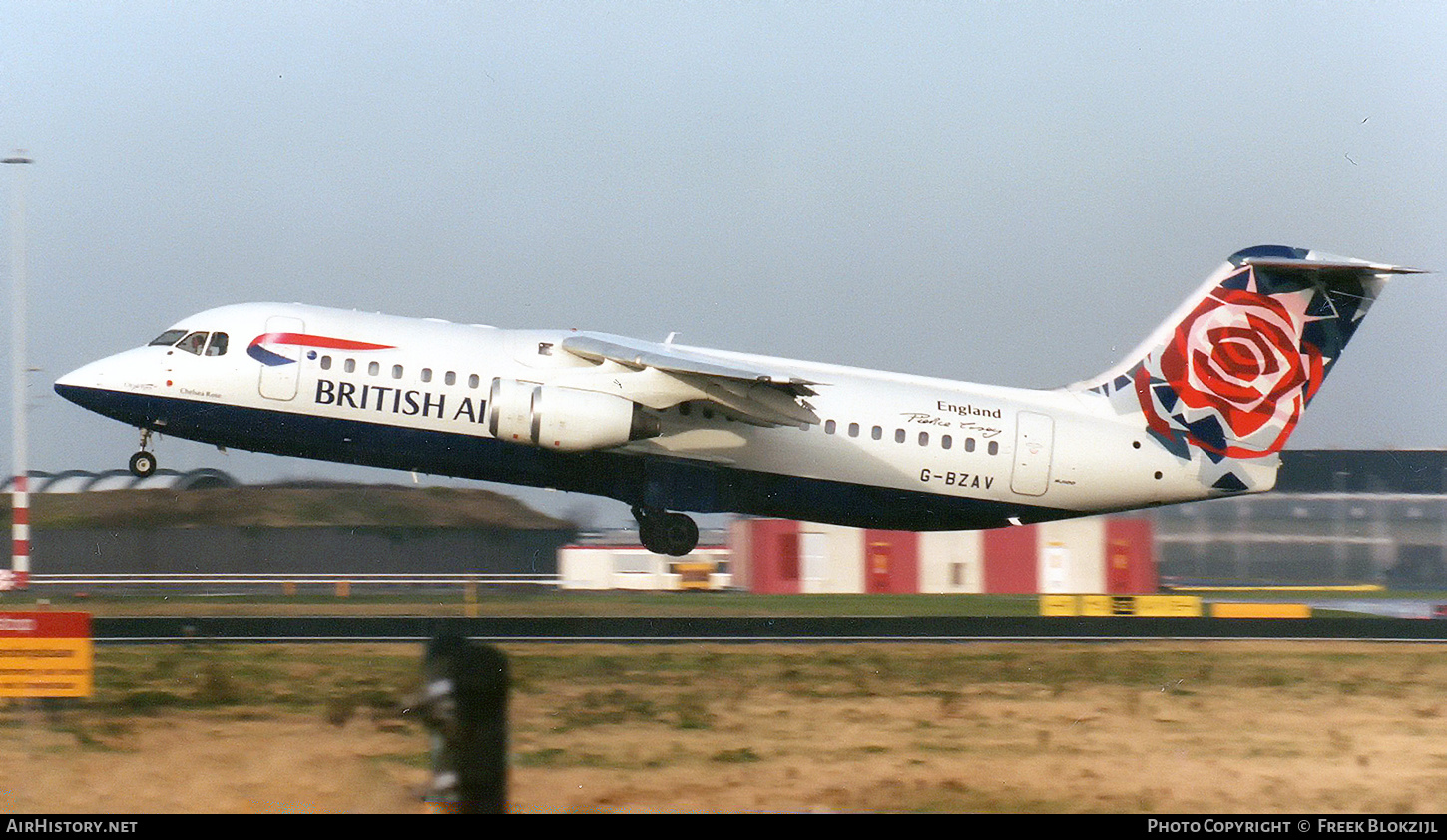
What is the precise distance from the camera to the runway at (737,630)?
69.5ft

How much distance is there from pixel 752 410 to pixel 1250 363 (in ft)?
28.5

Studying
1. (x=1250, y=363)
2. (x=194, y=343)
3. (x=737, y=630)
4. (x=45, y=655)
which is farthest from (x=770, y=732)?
(x=1250, y=363)

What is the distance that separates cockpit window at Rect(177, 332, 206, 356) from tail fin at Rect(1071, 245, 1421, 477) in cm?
1554

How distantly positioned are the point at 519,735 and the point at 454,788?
7.23 metres

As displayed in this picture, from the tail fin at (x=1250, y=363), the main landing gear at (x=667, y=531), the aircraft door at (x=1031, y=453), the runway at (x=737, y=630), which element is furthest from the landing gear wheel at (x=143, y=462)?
the tail fin at (x=1250, y=363)

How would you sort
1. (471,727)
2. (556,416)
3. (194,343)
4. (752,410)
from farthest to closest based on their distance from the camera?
(752,410), (194,343), (556,416), (471,727)

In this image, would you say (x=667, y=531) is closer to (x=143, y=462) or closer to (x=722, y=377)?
(x=722, y=377)

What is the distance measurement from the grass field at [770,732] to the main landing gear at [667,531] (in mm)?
6210

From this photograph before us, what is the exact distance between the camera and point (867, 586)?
3934 cm

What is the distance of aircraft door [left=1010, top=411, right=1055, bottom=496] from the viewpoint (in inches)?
1001

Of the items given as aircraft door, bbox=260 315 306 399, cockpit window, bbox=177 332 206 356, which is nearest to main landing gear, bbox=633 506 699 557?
aircraft door, bbox=260 315 306 399

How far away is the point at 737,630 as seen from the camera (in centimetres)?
2266
